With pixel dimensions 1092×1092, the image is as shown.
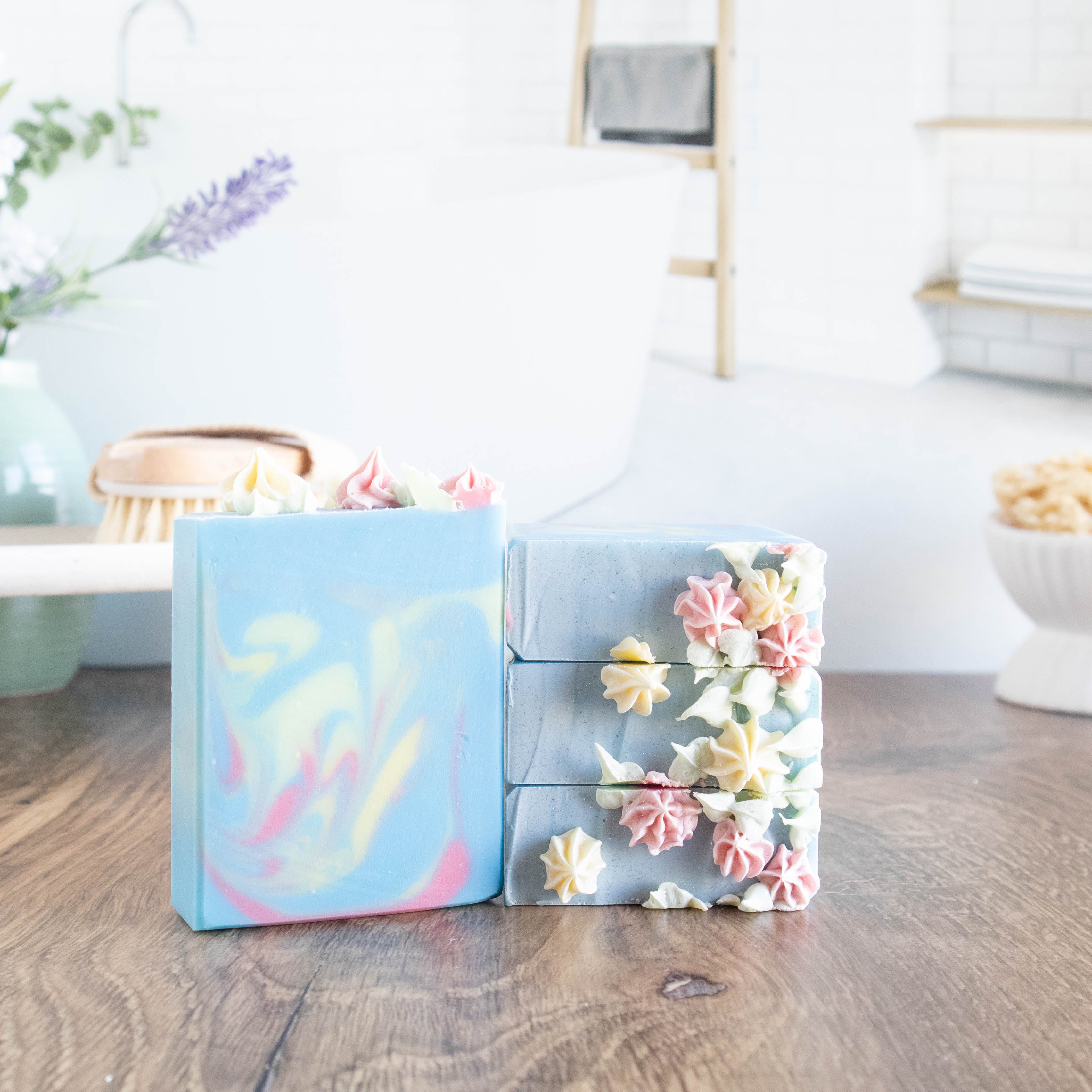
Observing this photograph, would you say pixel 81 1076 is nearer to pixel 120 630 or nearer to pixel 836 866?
pixel 836 866

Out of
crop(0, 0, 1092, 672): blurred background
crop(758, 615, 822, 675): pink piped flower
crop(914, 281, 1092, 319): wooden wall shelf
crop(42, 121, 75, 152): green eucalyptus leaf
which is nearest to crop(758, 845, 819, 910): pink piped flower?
crop(758, 615, 822, 675): pink piped flower

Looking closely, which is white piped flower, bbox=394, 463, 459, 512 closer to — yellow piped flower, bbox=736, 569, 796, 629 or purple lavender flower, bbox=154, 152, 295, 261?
yellow piped flower, bbox=736, 569, 796, 629

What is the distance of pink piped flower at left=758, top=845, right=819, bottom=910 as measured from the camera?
28.1 inches

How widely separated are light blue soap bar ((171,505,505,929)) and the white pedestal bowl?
2.33 feet

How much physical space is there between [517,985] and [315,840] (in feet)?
0.44

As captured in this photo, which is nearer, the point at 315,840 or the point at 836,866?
the point at 315,840

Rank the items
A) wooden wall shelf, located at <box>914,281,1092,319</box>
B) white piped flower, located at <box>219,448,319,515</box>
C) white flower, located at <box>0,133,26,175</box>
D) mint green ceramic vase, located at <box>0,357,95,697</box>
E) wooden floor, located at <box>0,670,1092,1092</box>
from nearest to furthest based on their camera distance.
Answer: wooden floor, located at <box>0,670,1092,1092</box> < white piped flower, located at <box>219,448,319,515</box> < white flower, located at <box>0,133,26,175</box> < mint green ceramic vase, located at <box>0,357,95,697</box> < wooden wall shelf, located at <box>914,281,1092,319</box>

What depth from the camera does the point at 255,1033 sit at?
0.58 metres

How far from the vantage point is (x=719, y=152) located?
217cm

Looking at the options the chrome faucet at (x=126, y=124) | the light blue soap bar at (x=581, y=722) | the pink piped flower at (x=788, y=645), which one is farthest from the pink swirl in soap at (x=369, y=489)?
the chrome faucet at (x=126, y=124)

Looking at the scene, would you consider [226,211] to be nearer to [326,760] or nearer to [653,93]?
[326,760]

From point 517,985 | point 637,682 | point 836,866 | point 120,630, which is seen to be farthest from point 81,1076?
point 120,630

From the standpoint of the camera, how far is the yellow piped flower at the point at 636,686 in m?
0.69

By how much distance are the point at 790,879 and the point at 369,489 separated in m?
0.33
